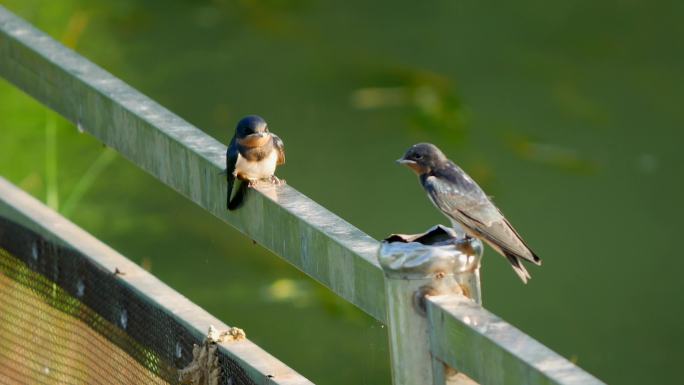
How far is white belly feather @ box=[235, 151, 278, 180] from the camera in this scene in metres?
2.26

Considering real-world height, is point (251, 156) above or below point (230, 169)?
below

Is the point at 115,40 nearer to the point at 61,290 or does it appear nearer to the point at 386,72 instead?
the point at 386,72

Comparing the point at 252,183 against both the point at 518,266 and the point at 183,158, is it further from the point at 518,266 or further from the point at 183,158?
the point at 518,266

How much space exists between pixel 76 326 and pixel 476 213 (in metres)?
0.83

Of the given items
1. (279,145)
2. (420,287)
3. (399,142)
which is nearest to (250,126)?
(279,145)

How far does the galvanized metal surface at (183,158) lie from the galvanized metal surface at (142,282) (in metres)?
0.13

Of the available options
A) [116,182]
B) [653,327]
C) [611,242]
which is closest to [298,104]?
[116,182]

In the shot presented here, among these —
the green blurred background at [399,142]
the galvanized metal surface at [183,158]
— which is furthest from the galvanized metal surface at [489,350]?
the green blurred background at [399,142]

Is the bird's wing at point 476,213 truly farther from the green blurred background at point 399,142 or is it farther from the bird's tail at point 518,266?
the green blurred background at point 399,142

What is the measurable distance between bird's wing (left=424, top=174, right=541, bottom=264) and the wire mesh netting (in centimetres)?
77

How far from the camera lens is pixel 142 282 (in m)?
2.39

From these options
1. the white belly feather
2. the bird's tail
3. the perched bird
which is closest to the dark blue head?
the perched bird

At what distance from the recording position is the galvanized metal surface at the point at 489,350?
146 cm

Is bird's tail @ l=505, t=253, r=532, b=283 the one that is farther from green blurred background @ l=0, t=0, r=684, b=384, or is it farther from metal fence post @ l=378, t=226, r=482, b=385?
green blurred background @ l=0, t=0, r=684, b=384
